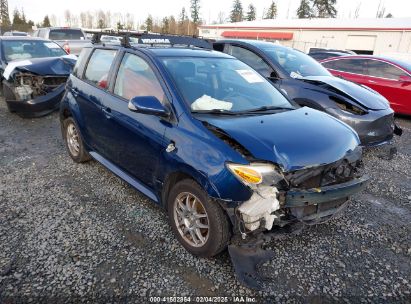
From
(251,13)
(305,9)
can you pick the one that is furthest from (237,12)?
(305,9)

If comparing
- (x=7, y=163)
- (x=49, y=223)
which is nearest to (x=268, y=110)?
(x=49, y=223)

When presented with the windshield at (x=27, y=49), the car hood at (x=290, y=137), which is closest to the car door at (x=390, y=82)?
the car hood at (x=290, y=137)

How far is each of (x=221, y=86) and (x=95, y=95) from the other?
1.60m

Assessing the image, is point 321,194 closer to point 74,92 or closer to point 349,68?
point 74,92

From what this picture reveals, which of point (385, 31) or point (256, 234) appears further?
point (385, 31)

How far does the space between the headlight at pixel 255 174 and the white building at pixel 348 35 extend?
2275cm

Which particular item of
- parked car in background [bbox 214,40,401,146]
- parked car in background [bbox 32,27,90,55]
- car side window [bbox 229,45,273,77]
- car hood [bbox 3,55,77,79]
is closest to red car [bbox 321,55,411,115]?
parked car in background [bbox 214,40,401,146]

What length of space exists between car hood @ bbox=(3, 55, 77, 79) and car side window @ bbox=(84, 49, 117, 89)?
337 cm

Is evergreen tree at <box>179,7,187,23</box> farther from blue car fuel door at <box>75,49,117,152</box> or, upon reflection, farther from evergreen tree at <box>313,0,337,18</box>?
blue car fuel door at <box>75,49,117,152</box>

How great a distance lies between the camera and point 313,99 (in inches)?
212

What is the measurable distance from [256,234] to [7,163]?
406 cm

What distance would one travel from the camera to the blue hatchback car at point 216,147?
2.52 m

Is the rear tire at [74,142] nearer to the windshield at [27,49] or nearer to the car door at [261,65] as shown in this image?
the car door at [261,65]

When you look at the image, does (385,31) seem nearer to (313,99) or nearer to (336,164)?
(313,99)
